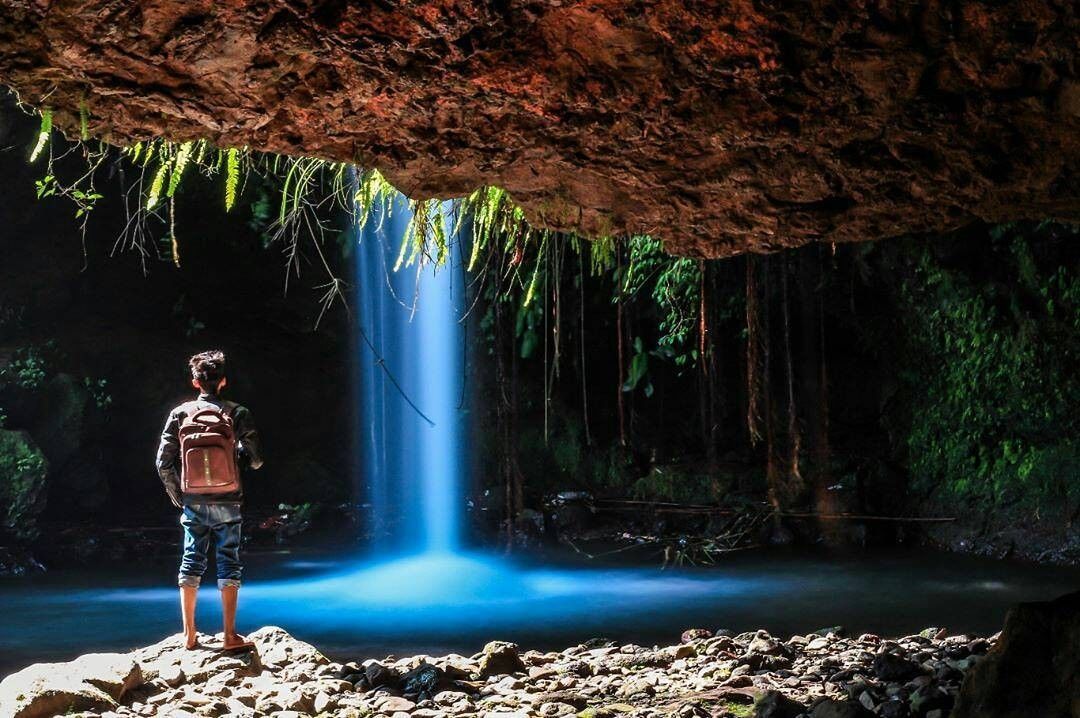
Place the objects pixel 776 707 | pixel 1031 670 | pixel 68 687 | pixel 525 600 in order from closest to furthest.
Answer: pixel 1031 670 → pixel 776 707 → pixel 68 687 → pixel 525 600

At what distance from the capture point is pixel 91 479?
12.5 metres

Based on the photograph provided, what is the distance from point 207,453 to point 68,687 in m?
1.20

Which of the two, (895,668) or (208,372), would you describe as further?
(208,372)

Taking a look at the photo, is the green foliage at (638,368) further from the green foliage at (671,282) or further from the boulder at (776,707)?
the boulder at (776,707)

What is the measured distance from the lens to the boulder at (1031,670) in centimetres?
300

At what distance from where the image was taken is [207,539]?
4.84 m

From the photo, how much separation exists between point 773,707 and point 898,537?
330 inches

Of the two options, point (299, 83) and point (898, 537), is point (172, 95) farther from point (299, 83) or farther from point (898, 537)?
point (898, 537)

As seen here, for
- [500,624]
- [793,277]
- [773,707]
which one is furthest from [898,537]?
[773,707]

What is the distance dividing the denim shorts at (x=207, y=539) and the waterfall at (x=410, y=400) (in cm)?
794

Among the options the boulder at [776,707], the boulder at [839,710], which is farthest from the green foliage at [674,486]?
the boulder at [839,710]

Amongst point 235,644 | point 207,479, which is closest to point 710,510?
point 235,644

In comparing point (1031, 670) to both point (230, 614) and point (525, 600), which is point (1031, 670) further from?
point (525, 600)

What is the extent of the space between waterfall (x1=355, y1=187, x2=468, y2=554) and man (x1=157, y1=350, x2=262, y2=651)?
7940mm
